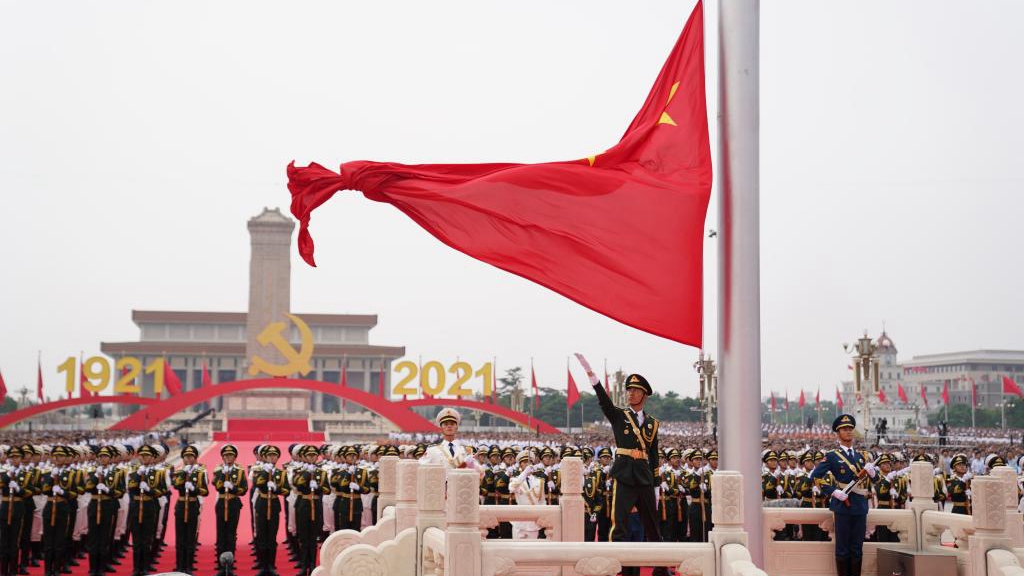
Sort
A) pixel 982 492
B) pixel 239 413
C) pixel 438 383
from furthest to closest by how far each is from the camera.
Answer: pixel 239 413
pixel 438 383
pixel 982 492

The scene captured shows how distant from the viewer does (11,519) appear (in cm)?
1034

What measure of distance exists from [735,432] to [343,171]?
2811mm

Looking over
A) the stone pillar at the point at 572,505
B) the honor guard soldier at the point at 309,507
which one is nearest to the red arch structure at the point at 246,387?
the honor guard soldier at the point at 309,507

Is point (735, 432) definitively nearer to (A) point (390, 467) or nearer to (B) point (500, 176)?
(B) point (500, 176)

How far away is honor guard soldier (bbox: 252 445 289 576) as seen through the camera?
11.1 meters

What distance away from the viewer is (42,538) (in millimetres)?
11328

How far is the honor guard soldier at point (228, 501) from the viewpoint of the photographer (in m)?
11.1

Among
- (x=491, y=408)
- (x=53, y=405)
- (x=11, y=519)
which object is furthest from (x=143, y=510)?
(x=53, y=405)

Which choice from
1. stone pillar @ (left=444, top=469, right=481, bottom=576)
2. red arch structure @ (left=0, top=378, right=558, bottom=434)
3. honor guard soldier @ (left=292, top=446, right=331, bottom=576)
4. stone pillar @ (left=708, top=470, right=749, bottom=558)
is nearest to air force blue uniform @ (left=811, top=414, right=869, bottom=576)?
stone pillar @ (left=708, top=470, right=749, bottom=558)

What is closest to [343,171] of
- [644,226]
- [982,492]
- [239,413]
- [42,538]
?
[644,226]

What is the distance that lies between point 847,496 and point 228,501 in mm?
7008

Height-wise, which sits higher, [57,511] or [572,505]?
[572,505]

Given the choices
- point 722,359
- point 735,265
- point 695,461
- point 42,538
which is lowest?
point 42,538

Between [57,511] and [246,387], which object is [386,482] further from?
[246,387]
